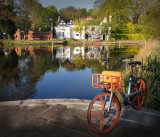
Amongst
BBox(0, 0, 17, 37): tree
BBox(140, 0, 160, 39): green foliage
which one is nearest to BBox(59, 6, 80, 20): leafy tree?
BBox(0, 0, 17, 37): tree

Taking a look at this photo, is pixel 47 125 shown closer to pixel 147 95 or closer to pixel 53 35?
pixel 147 95

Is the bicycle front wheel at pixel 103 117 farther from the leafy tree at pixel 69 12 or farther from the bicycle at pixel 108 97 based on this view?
the leafy tree at pixel 69 12

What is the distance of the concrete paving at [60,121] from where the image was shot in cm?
341

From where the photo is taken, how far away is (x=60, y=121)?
3.89 meters

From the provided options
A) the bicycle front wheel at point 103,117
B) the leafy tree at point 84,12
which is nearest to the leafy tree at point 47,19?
the leafy tree at point 84,12

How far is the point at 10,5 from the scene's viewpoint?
153 feet

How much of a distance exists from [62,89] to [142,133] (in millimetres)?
5367

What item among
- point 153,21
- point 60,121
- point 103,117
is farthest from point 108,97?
point 153,21

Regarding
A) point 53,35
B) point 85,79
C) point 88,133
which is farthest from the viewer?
point 53,35

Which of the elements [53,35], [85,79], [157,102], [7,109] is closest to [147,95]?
[157,102]

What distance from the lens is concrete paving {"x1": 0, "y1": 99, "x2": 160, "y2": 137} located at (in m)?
3.41

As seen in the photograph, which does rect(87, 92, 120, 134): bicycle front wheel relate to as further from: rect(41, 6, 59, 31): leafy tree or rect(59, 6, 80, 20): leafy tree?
rect(59, 6, 80, 20): leafy tree

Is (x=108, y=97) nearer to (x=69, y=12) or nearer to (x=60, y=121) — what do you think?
(x=60, y=121)

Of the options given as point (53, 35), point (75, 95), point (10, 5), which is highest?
point (10, 5)
